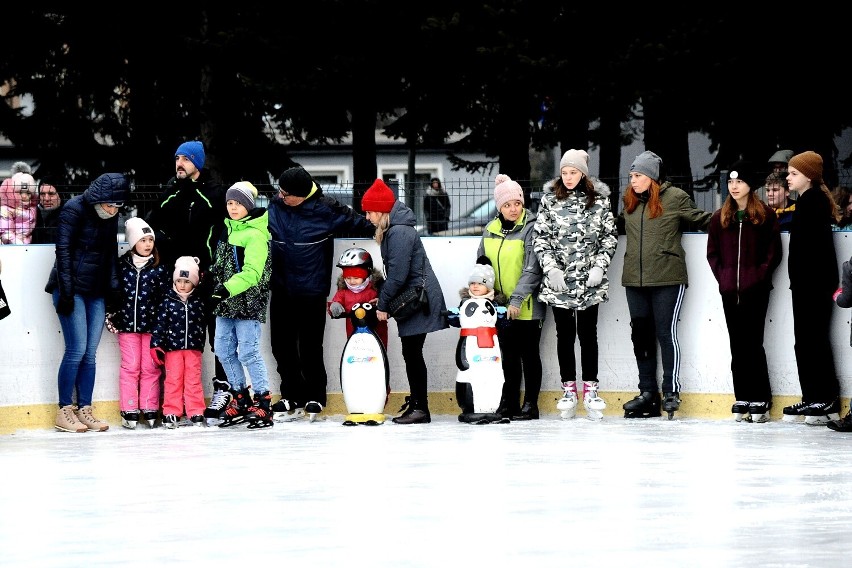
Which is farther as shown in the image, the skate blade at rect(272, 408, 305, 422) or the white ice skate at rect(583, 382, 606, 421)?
the skate blade at rect(272, 408, 305, 422)

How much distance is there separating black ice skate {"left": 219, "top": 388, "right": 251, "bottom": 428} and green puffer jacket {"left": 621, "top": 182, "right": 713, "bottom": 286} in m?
3.02

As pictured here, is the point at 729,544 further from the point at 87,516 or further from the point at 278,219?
the point at 278,219

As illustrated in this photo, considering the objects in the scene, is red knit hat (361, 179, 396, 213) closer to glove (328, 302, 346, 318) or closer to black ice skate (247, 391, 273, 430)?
glove (328, 302, 346, 318)

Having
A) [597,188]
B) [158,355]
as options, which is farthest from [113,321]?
[597,188]

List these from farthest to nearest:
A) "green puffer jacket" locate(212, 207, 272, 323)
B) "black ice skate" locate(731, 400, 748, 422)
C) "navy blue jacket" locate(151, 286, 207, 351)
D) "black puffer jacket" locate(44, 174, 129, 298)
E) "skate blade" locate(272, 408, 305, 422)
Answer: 1. "skate blade" locate(272, 408, 305, 422)
2. "navy blue jacket" locate(151, 286, 207, 351)
3. "black ice skate" locate(731, 400, 748, 422)
4. "green puffer jacket" locate(212, 207, 272, 323)
5. "black puffer jacket" locate(44, 174, 129, 298)

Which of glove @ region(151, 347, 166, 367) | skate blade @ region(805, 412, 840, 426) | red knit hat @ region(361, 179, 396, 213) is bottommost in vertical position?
skate blade @ region(805, 412, 840, 426)

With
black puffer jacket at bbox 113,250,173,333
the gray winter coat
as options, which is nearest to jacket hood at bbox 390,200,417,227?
the gray winter coat

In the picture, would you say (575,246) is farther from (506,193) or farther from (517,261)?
(506,193)

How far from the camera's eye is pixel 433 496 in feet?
27.5

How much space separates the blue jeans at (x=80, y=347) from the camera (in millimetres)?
11883

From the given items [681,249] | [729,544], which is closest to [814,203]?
[681,249]

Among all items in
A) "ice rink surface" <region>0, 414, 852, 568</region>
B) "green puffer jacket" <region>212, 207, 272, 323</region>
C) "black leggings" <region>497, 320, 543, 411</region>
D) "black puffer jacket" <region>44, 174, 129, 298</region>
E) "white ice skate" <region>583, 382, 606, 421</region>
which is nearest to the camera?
"ice rink surface" <region>0, 414, 852, 568</region>

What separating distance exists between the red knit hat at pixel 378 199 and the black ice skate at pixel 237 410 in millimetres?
1687

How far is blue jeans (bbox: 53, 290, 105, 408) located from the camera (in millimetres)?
11883
